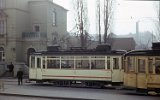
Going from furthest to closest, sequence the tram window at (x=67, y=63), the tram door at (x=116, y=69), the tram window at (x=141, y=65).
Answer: the tram window at (x=67, y=63) → the tram door at (x=116, y=69) → the tram window at (x=141, y=65)

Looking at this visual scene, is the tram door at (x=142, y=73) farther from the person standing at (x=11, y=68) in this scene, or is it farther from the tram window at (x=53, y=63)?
the person standing at (x=11, y=68)

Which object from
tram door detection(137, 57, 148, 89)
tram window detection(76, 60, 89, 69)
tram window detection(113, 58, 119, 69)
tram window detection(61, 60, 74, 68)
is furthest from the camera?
tram window detection(61, 60, 74, 68)

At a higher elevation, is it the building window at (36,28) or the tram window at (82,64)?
the building window at (36,28)

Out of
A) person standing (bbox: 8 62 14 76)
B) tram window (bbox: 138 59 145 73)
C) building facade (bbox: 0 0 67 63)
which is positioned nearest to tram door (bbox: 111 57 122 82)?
tram window (bbox: 138 59 145 73)

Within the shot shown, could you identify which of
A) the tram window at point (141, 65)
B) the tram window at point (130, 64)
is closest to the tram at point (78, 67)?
the tram window at point (130, 64)

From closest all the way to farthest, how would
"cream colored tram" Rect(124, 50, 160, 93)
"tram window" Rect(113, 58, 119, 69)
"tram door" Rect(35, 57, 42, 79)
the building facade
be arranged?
"cream colored tram" Rect(124, 50, 160, 93), "tram window" Rect(113, 58, 119, 69), "tram door" Rect(35, 57, 42, 79), the building facade

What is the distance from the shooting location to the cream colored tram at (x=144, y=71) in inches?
888

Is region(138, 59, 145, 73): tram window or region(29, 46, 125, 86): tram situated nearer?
region(138, 59, 145, 73): tram window

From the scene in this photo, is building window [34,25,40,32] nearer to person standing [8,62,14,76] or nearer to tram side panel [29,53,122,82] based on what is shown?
person standing [8,62,14,76]

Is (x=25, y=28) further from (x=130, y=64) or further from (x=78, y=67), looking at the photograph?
(x=130, y=64)

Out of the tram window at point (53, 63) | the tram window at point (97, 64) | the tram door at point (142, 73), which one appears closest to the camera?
the tram door at point (142, 73)

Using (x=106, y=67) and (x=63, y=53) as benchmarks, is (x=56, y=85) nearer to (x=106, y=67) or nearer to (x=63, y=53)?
(x=63, y=53)

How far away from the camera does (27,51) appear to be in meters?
52.7

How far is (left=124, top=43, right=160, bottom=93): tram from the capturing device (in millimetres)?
22562
